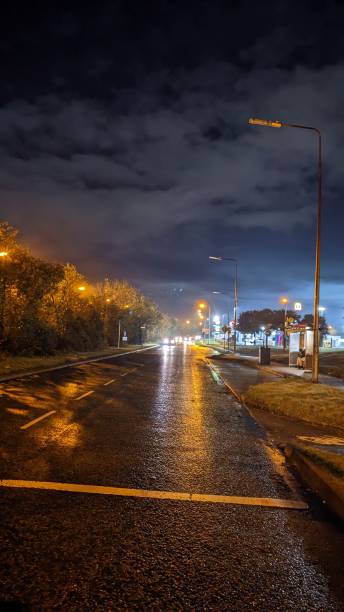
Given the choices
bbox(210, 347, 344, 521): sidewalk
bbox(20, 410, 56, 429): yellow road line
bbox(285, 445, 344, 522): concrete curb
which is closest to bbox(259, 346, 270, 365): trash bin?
bbox(210, 347, 344, 521): sidewalk

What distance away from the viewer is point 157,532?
166 inches

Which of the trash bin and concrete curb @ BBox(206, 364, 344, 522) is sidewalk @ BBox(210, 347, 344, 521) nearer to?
concrete curb @ BBox(206, 364, 344, 522)

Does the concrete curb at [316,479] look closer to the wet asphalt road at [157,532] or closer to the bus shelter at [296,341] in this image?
the wet asphalt road at [157,532]

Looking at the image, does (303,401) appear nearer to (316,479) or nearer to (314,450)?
(314,450)

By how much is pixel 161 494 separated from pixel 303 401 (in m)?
8.36

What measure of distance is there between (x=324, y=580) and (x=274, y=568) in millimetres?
395

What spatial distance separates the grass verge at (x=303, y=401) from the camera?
10.9m

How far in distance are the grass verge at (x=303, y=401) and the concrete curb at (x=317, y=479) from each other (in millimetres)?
3388

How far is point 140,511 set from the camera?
15.6 ft

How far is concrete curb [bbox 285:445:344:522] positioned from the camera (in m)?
5.03

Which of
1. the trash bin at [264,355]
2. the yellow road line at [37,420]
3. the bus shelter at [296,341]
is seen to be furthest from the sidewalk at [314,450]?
the trash bin at [264,355]

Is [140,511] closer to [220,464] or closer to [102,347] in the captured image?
[220,464]

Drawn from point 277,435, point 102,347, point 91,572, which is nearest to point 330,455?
point 277,435

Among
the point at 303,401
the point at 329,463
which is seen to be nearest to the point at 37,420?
the point at 329,463
